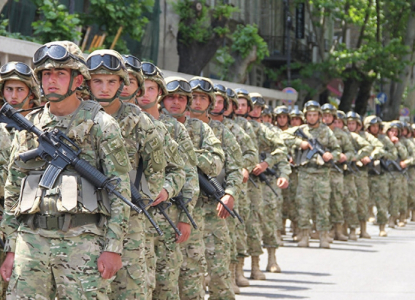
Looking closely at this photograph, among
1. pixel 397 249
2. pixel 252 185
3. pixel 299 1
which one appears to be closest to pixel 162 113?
pixel 252 185

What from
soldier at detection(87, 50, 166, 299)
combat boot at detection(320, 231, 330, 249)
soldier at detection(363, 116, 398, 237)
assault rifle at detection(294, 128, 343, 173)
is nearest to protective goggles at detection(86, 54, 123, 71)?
soldier at detection(87, 50, 166, 299)

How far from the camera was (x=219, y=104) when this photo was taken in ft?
33.6

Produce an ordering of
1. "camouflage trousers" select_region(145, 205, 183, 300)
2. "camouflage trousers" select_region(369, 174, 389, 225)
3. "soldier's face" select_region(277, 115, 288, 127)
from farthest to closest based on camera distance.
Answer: "camouflage trousers" select_region(369, 174, 389, 225)
"soldier's face" select_region(277, 115, 288, 127)
"camouflage trousers" select_region(145, 205, 183, 300)

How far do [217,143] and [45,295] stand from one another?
11.6ft

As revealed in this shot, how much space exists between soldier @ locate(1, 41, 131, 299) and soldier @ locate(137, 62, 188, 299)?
145 centimetres

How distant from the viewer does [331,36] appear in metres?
52.4

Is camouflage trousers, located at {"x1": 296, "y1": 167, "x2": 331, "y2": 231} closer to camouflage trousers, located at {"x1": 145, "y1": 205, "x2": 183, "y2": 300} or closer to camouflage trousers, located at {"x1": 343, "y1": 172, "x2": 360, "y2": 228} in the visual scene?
camouflage trousers, located at {"x1": 343, "y1": 172, "x2": 360, "y2": 228}

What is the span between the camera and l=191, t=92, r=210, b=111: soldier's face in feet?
29.7

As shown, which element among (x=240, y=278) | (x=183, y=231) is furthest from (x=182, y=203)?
(x=240, y=278)

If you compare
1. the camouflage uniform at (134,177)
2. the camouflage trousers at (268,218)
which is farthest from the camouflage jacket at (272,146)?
the camouflage uniform at (134,177)

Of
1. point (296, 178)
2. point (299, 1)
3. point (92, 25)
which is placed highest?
point (299, 1)

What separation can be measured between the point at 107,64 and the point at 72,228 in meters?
1.30

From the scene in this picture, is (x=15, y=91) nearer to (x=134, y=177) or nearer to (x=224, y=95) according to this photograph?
(x=134, y=177)

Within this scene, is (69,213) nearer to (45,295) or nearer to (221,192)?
(45,295)
